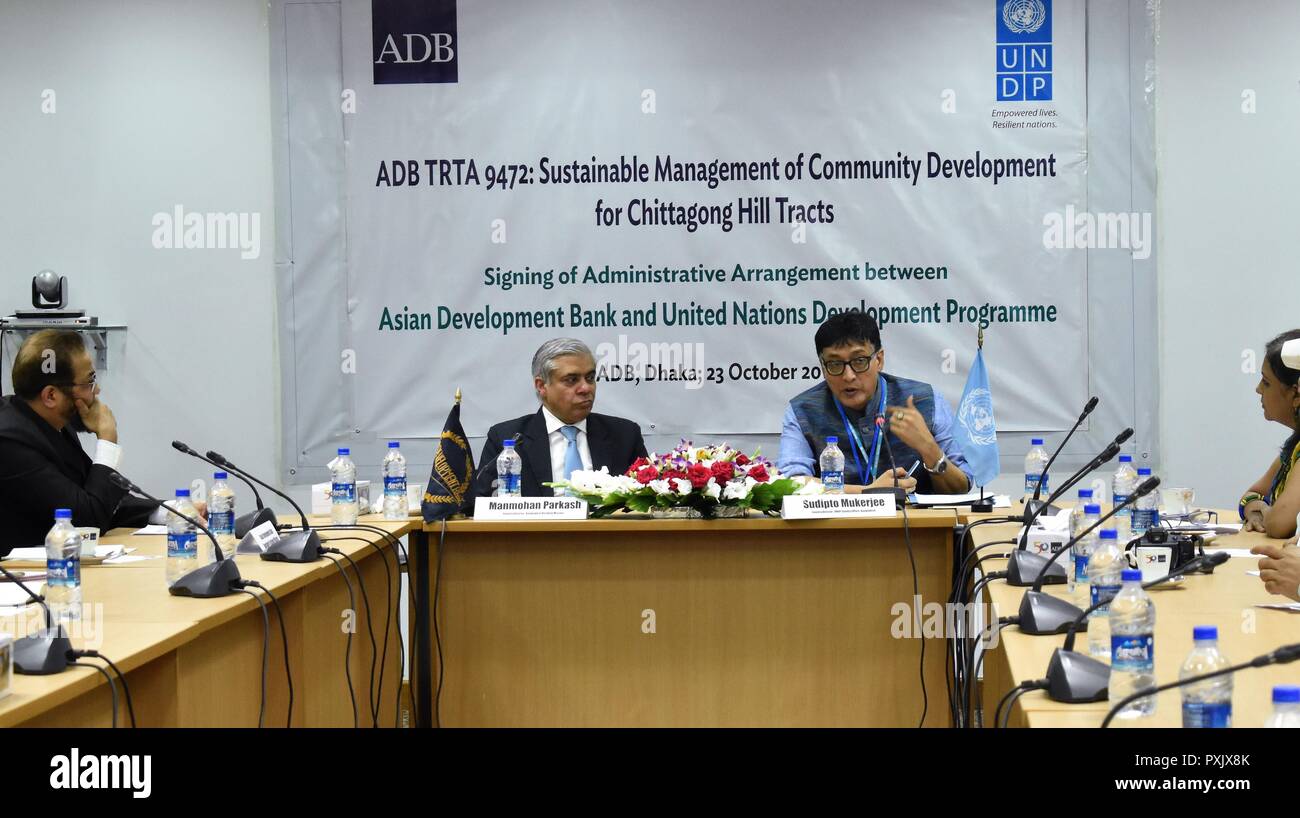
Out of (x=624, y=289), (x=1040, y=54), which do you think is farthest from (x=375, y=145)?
(x=1040, y=54)

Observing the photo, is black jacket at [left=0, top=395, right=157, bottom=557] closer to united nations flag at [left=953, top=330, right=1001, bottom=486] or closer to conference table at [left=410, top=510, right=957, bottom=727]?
conference table at [left=410, top=510, right=957, bottom=727]

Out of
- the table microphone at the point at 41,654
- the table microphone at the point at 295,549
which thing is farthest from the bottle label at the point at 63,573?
the table microphone at the point at 295,549

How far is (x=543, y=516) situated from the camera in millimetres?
3264

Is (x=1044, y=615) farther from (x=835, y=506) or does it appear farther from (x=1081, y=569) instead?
(x=835, y=506)

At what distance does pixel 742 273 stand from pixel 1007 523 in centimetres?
176

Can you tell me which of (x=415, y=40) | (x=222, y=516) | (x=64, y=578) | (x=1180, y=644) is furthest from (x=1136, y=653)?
(x=415, y=40)

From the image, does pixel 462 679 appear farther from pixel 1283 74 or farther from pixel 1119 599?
pixel 1283 74

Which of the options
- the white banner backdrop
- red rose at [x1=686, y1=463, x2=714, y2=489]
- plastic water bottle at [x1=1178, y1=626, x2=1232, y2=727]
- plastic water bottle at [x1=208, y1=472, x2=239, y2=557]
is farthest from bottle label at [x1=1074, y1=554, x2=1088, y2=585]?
the white banner backdrop

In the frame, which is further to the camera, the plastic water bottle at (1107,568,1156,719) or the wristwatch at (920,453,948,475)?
the wristwatch at (920,453,948,475)

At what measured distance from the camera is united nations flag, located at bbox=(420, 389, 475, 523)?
11.0ft

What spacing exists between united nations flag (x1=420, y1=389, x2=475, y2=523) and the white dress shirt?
1.37 ft

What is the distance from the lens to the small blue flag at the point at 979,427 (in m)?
3.88
